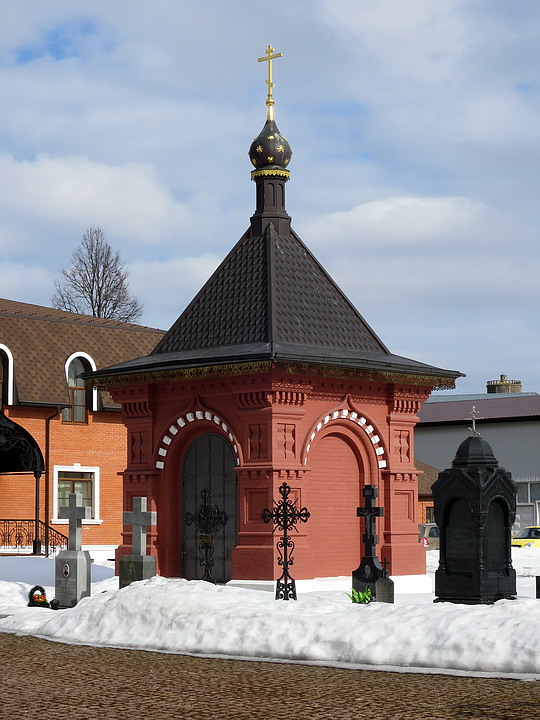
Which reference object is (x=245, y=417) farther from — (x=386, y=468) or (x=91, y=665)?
(x=91, y=665)

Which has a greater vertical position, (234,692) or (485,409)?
(485,409)

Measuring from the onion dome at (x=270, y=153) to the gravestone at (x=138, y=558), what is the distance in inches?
368

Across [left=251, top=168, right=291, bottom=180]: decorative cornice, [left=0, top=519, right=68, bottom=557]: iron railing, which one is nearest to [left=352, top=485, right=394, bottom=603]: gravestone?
[left=251, top=168, right=291, bottom=180]: decorative cornice

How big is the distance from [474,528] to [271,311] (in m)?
6.95

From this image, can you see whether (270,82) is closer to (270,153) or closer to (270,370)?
(270,153)

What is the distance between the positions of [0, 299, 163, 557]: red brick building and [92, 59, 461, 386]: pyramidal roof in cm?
1116

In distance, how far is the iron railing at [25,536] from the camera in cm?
3541

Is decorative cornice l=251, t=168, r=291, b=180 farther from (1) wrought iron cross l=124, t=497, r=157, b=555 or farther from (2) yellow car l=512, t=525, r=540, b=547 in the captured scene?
(2) yellow car l=512, t=525, r=540, b=547

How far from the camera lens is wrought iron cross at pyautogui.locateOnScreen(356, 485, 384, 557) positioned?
20.3m

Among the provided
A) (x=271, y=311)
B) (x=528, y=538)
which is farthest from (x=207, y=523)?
(x=528, y=538)

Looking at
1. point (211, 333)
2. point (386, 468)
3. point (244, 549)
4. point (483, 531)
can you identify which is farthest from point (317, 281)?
point (483, 531)

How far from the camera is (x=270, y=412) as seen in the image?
23.2 meters

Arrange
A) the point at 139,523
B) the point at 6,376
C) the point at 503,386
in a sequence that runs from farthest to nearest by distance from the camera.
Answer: the point at 503,386, the point at 6,376, the point at 139,523

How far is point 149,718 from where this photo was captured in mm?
9609
